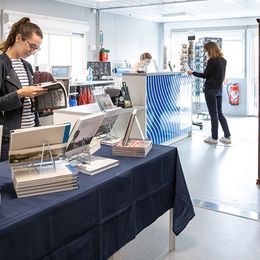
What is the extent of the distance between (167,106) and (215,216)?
295 cm

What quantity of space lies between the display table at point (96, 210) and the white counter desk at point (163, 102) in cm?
258

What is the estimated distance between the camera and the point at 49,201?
1.68 meters

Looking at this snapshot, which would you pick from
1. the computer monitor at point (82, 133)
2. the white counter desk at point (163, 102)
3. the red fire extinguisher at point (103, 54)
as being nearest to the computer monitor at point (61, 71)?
the white counter desk at point (163, 102)

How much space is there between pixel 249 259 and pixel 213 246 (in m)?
0.29

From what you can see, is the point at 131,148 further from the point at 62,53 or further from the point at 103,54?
the point at 103,54

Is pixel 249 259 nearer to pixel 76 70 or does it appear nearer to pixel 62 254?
pixel 62 254

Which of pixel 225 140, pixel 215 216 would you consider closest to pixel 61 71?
pixel 225 140

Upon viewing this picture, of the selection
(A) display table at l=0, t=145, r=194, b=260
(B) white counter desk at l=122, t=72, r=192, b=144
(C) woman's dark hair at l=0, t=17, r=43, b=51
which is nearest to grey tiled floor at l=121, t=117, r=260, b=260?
(A) display table at l=0, t=145, r=194, b=260

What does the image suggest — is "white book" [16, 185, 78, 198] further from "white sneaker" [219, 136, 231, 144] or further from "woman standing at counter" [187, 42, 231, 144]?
"white sneaker" [219, 136, 231, 144]

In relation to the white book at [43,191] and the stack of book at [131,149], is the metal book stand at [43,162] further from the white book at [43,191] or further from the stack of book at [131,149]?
the stack of book at [131,149]

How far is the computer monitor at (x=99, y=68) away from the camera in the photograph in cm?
812

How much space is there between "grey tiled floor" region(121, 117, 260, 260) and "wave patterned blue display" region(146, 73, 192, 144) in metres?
0.40

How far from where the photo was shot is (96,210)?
1916mm

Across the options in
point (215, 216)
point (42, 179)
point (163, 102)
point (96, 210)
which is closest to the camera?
point (42, 179)
